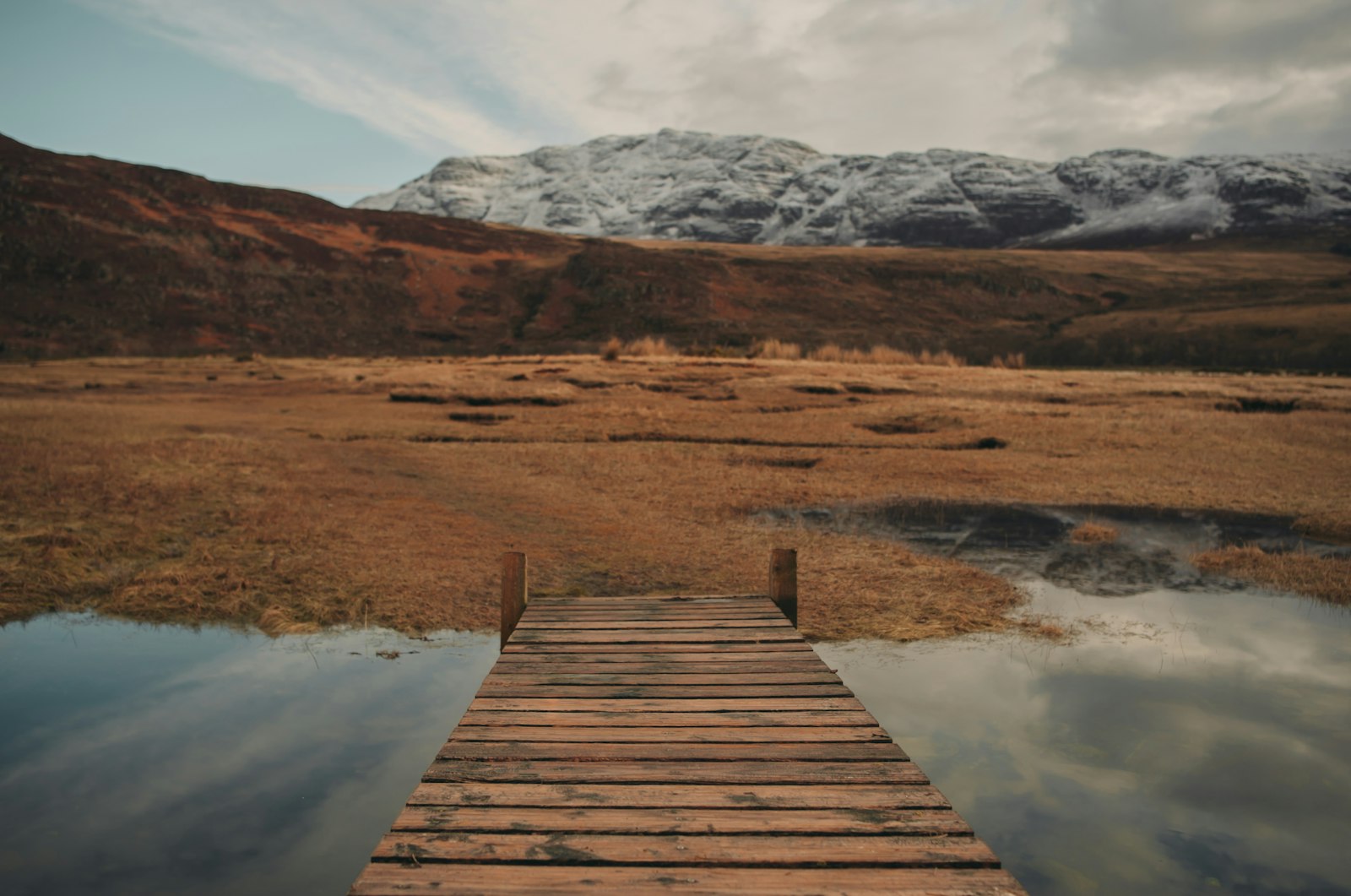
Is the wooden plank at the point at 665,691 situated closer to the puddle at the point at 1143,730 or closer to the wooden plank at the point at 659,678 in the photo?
the wooden plank at the point at 659,678

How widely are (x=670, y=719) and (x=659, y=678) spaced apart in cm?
59

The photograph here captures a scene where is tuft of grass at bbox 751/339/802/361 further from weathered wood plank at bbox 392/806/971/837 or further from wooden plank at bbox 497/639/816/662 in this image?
weathered wood plank at bbox 392/806/971/837

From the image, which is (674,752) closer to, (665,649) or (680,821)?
(680,821)

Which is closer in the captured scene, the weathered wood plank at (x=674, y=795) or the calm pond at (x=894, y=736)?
the weathered wood plank at (x=674, y=795)

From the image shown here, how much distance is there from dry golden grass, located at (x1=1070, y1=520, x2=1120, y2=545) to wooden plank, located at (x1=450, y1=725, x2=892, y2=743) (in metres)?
7.19

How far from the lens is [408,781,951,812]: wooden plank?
3.22 m

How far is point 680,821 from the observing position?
122 inches

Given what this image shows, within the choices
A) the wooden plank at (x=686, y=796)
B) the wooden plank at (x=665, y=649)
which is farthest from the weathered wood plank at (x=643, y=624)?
the wooden plank at (x=686, y=796)

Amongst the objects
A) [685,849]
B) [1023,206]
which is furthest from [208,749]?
[1023,206]

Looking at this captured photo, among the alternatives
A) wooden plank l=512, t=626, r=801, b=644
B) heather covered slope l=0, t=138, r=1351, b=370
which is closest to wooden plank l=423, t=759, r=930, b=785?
wooden plank l=512, t=626, r=801, b=644

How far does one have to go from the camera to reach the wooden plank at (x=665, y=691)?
4441 millimetres

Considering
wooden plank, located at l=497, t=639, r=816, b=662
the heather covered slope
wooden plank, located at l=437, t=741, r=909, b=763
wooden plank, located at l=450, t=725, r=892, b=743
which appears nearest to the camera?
wooden plank, located at l=437, t=741, r=909, b=763

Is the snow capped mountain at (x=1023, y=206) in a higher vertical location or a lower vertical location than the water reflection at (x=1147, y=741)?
higher

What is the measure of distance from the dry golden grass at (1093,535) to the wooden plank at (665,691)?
22.0ft
